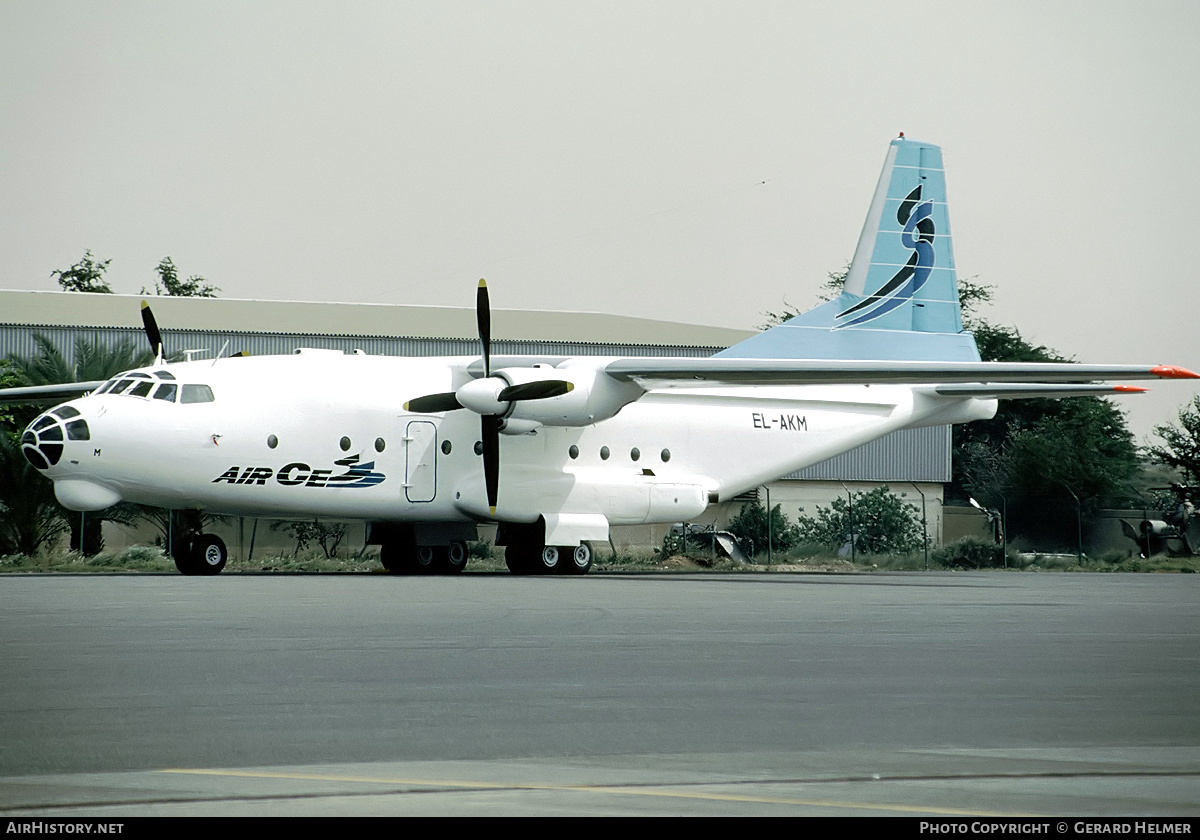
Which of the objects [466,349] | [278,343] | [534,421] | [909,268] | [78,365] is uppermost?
[278,343]

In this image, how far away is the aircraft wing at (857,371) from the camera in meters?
26.0

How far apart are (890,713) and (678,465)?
886 inches

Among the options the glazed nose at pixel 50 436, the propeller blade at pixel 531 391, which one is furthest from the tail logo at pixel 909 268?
the glazed nose at pixel 50 436

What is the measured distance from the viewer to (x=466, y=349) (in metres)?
48.6

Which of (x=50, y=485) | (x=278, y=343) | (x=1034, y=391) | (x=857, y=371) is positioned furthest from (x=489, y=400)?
(x=278, y=343)

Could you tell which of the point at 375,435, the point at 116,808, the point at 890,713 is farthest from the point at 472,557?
the point at 116,808

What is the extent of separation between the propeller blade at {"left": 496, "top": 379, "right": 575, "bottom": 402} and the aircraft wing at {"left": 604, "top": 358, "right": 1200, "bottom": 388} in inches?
44.0

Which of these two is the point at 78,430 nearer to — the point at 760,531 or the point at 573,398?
the point at 573,398

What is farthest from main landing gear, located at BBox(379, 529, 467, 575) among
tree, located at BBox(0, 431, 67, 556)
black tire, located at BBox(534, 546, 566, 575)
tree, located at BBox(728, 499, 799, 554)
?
tree, located at BBox(728, 499, 799, 554)

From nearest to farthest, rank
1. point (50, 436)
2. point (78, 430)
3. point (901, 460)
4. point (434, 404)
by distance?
point (50, 436), point (78, 430), point (434, 404), point (901, 460)

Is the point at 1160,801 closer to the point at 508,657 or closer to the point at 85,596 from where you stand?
the point at 508,657

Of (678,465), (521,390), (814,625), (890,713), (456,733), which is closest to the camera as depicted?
(456,733)

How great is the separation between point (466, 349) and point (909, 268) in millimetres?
18878
